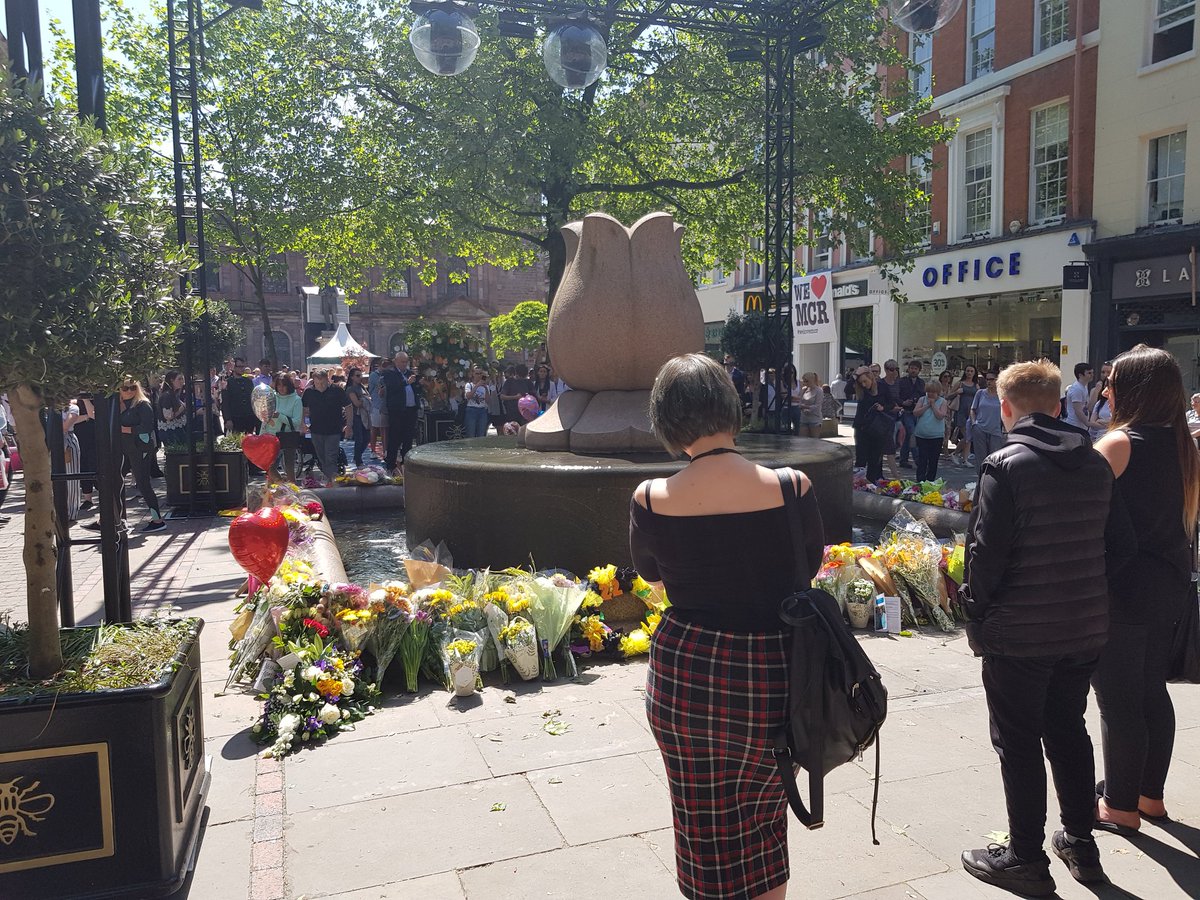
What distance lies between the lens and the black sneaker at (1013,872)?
3.01 m

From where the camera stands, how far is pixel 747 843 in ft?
7.95

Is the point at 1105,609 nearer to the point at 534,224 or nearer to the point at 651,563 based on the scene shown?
the point at 651,563

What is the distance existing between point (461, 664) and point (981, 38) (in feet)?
74.0

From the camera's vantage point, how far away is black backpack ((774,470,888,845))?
7.46 feet

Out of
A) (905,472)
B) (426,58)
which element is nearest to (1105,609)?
(426,58)

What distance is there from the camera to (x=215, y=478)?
11.6m

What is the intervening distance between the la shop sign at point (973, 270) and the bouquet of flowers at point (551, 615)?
18866 millimetres

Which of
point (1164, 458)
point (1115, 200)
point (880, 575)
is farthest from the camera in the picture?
point (1115, 200)

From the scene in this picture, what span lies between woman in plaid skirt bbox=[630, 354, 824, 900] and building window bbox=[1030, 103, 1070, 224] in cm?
2060

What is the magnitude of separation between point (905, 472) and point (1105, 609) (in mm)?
12194

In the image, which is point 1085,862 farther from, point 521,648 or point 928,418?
point 928,418

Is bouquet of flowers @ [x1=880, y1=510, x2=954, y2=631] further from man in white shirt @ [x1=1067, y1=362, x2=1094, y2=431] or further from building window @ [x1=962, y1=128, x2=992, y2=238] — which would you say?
building window @ [x1=962, y1=128, x2=992, y2=238]

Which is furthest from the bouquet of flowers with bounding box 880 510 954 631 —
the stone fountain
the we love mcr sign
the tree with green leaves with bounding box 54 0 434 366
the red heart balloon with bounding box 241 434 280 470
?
the we love mcr sign

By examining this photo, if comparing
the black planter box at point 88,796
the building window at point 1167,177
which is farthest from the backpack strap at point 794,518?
the building window at point 1167,177
